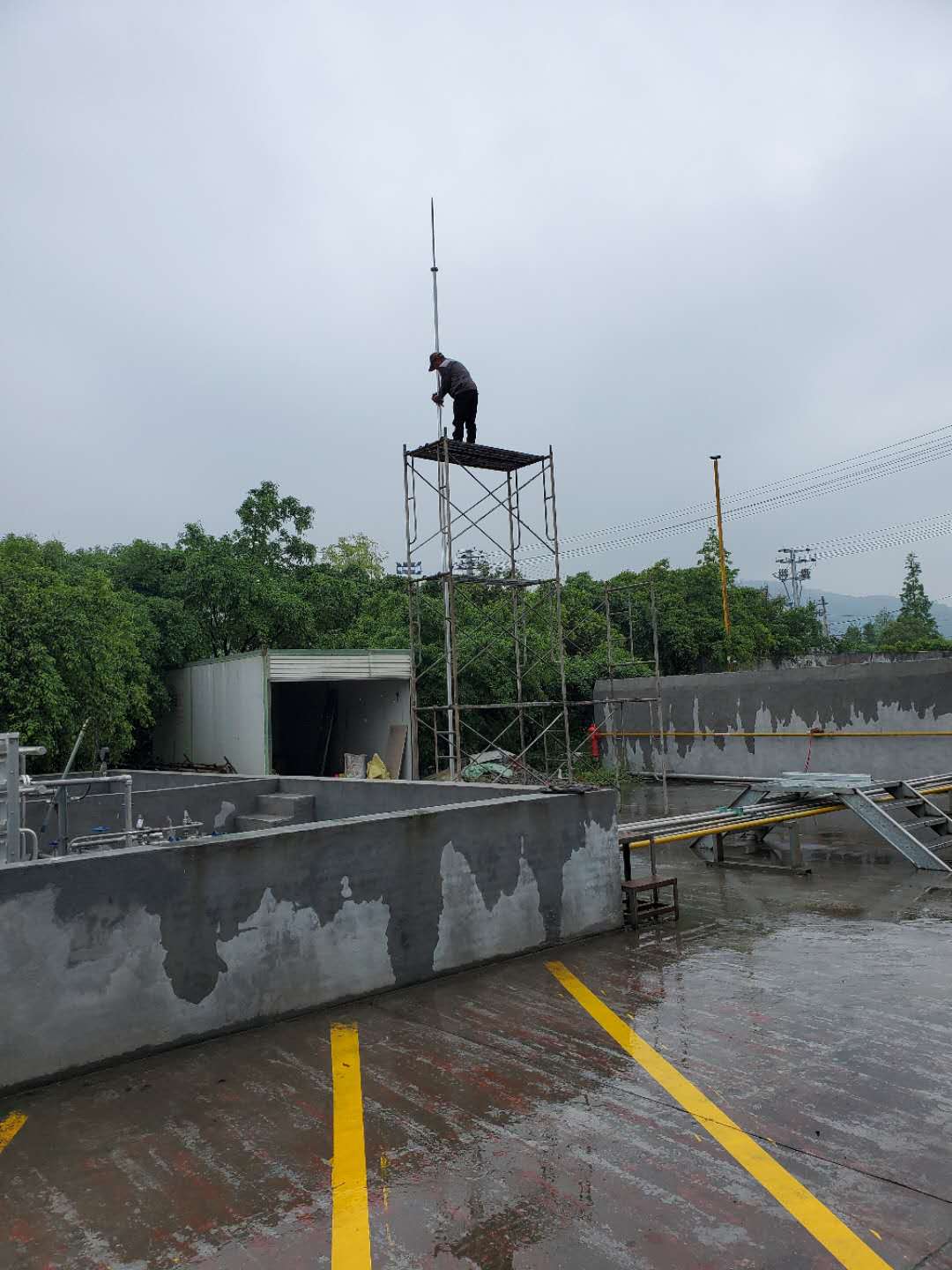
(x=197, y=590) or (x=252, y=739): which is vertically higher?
(x=197, y=590)

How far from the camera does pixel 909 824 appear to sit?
11.8 metres

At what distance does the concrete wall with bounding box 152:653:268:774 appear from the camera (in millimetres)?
20062

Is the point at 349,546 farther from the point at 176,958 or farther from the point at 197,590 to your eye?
the point at 176,958

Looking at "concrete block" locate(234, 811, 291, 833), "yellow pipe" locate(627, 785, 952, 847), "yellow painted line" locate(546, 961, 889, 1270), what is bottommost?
"yellow painted line" locate(546, 961, 889, 1270)

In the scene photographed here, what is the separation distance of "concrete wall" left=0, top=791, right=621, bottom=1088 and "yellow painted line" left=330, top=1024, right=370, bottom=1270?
0.83 metres

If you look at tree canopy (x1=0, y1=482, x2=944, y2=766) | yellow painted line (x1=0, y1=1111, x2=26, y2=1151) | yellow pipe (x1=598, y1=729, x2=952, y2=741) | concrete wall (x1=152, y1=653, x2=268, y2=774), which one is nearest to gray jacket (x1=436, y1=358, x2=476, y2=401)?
tree canopy (x1=0, y1=482, x2=944, y2=766)

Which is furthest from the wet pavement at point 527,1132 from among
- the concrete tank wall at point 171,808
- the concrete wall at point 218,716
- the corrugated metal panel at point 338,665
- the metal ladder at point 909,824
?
the concrete wall at point 218,716

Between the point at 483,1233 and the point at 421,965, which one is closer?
the point at 483,1233

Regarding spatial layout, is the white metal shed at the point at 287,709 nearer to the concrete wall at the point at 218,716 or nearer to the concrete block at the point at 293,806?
the concrete wall at the point at 218,716

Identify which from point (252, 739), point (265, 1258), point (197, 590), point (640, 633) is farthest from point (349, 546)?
point (265, 1258)

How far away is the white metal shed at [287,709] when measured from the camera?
787 inches

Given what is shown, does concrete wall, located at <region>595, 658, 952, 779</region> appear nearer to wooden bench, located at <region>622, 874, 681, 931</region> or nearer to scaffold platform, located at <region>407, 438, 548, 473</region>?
scaffold platform, located at <region>407, 438, 548, 473</region>

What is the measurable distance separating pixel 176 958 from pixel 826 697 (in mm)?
16914

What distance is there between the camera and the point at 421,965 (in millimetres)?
6621
